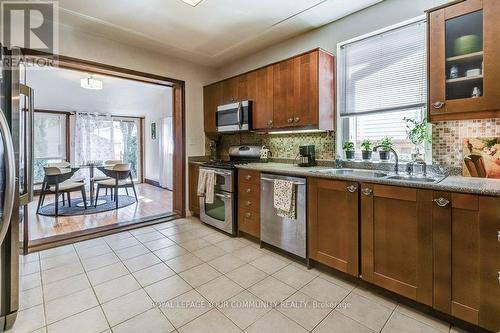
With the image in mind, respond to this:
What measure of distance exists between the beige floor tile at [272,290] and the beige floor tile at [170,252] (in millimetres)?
1025

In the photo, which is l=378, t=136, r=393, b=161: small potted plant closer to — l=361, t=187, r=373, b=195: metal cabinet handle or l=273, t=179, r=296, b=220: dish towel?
l=361, t=187, r=373, b=195: metal cabinet handle

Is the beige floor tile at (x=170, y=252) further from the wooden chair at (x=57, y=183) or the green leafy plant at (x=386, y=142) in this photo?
the wooden chair at (x=57, y=183)

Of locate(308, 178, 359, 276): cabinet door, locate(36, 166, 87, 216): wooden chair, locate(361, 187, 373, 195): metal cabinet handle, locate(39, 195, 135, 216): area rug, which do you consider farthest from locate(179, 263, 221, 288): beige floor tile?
locate(36, 166, 87, 216): wooden chair

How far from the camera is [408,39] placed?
2.27m

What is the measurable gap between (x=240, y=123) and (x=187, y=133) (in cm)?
112

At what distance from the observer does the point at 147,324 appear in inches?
Result: 62.9

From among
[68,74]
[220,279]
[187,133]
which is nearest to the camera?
[220,279]

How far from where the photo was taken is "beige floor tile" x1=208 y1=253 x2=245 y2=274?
2336 mm

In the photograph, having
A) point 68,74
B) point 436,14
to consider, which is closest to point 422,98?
point 436,14

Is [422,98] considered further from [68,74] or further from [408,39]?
[68,74]

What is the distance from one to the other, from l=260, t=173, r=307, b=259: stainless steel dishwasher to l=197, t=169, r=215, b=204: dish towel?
867 mm

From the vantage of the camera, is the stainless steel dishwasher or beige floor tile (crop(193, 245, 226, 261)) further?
beige floor tile (crop(193, 245, 226, 261))

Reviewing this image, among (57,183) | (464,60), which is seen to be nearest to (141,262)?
(57,183)

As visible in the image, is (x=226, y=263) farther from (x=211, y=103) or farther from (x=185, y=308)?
(x=211, y=103)
